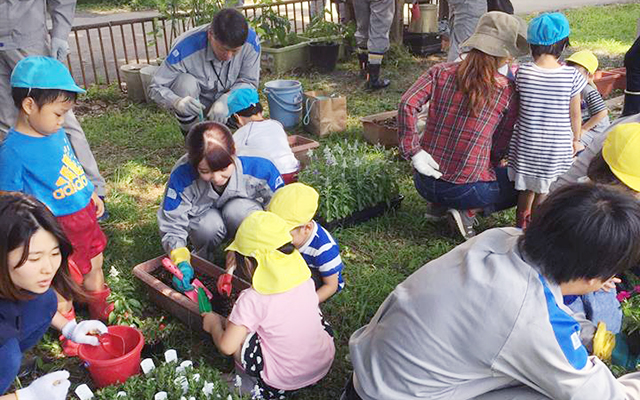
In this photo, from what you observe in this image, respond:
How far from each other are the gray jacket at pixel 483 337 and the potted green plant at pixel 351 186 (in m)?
1.86

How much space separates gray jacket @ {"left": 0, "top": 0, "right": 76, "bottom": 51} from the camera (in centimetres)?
403

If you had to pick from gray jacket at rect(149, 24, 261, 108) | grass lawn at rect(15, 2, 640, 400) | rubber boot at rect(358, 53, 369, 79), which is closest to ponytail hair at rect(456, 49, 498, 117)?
grass lawn at rect(15, 2, 640, 400)

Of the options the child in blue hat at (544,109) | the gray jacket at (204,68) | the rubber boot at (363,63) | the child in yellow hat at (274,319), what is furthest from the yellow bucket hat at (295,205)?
the rubber boot at (363,63)

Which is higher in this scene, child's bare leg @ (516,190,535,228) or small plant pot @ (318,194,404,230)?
child's bare leg @ (516,190,535,228)

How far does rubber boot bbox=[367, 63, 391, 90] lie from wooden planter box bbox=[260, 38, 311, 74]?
104 cm

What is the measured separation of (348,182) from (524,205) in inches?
41.6

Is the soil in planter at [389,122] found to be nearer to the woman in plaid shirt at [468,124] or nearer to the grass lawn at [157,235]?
the grass lawn at [157,235]

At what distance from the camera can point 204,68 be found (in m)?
4.64

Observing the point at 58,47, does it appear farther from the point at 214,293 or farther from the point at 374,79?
the point at 374,79

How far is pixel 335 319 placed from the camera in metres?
3.12

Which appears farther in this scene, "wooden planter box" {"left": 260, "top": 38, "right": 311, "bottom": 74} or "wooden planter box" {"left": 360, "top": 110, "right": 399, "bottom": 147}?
"wooden planter box" {"left": 260, "top": 38, "right": 311, "bottom": 74}

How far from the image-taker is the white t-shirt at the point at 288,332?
7.66 feet

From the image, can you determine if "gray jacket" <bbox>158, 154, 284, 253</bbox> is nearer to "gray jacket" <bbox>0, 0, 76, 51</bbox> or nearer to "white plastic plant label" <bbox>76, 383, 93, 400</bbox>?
"white plastic plant label" <bbox>76, 383, 93, 400</bbox>

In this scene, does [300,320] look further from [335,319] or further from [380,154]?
[380,154]
